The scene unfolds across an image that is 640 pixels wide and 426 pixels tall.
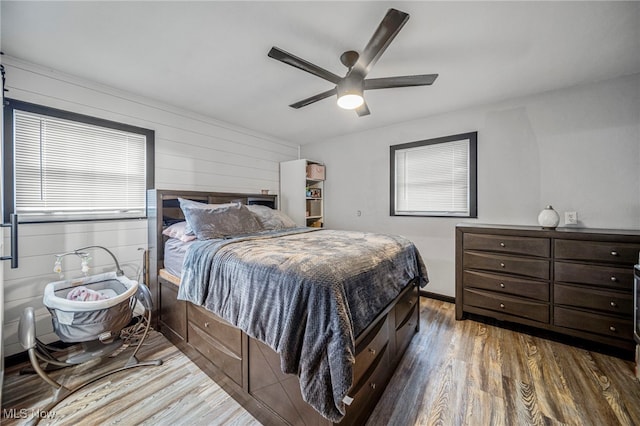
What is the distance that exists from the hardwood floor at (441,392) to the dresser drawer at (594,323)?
0.21 meters

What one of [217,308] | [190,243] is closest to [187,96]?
[190,243]

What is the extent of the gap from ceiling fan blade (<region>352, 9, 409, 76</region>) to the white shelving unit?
8.03 ft

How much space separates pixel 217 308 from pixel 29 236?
1.84 meters

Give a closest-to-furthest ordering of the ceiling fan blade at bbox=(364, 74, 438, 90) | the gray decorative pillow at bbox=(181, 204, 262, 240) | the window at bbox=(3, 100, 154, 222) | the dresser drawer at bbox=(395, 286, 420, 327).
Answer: the ceiling fan blade at bbox=(364, 74, 438, 90) → the dresser drawer at bbox=(395, 286, 420, 327) → the window at bbox=(3, 100, 154, 222) → the gray decorative pillow at bbox=(181, 204, 262, 240)

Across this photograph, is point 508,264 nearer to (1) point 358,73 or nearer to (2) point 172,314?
(1) point 358,73

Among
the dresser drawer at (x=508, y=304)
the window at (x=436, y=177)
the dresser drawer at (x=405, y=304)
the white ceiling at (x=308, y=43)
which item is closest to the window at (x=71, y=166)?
the white ceiling at (x=308, y=43)

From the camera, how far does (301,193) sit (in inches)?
163

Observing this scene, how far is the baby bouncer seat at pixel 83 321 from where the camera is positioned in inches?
65.7

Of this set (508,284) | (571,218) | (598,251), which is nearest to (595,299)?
(598,251)

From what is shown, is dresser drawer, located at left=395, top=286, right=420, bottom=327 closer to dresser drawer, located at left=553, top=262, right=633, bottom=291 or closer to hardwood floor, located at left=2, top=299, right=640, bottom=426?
hardwood floor, located at left=2, top=299, right=640, bottom=426

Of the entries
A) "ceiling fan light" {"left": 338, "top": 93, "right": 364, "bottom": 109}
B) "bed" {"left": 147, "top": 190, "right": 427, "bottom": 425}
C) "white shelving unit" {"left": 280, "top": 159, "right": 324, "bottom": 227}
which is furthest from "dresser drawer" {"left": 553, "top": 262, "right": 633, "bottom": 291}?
"white shelving unit" {"left": 280, "top": 159, "right": 324, "bottom": 227}

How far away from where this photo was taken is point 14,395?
1.70 metres

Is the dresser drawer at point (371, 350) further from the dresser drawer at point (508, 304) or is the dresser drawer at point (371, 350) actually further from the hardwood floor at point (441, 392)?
the dresser drawer at point (508, 304)

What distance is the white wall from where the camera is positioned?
2.34 m
